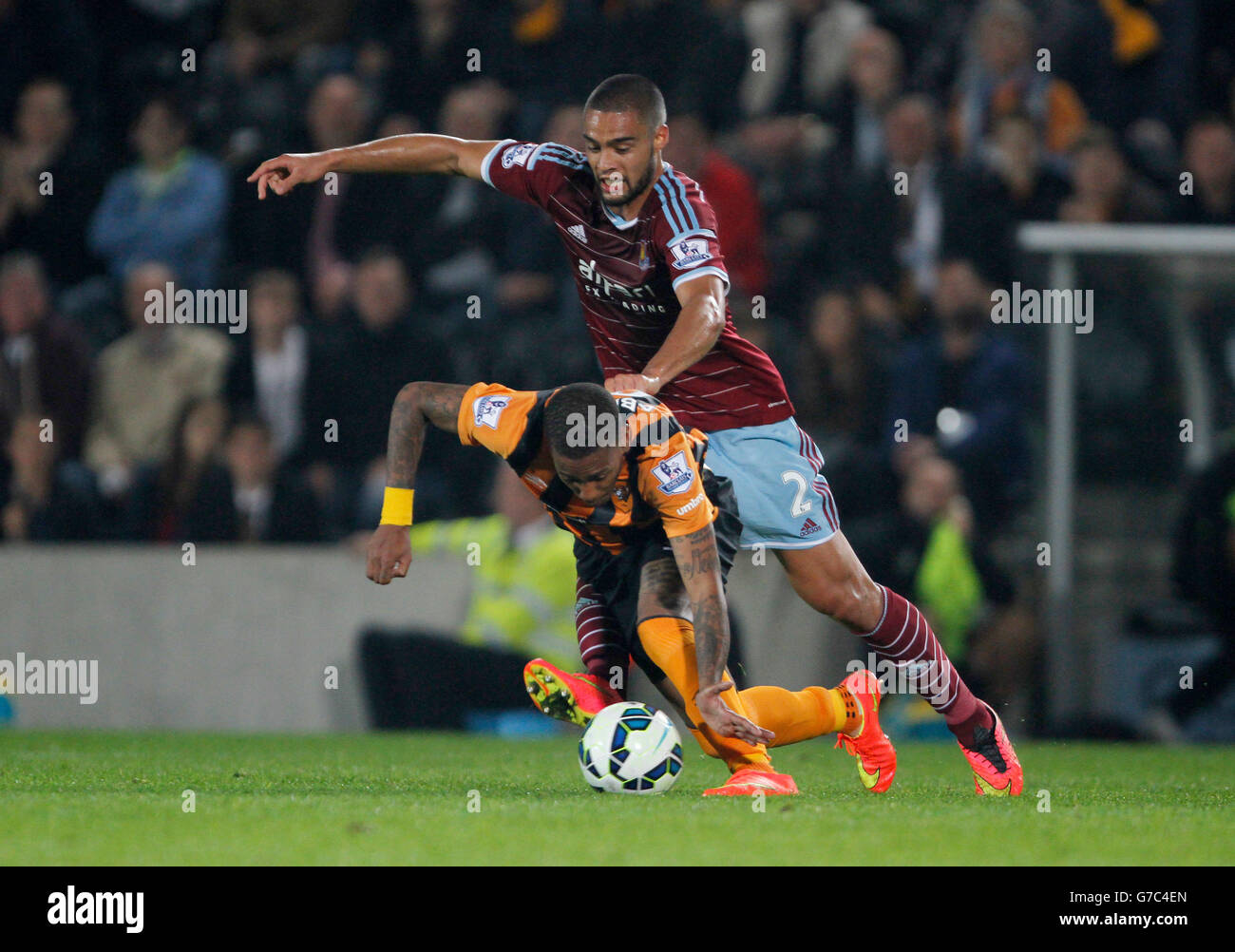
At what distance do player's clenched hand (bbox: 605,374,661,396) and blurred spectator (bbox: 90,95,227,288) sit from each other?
7.07 m

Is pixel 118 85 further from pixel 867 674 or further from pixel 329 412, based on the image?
pixel 867 674

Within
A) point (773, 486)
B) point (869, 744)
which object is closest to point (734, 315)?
point (773, 486)

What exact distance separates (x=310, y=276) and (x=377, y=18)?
8.50ft

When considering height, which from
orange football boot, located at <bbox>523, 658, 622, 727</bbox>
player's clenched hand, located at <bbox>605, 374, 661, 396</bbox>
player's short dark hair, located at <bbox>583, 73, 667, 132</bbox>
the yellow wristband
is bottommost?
orange football boot, located at <bbox>523, 658, 622, 727</bbox>

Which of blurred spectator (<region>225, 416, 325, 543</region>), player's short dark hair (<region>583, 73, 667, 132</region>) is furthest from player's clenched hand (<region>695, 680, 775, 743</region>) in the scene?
blurred spectator (<region>225, 416, 325, 543</region>)

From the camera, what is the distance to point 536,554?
10.0m

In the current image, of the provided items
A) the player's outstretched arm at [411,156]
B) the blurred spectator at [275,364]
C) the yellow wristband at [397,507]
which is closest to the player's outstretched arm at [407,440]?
the yellow wristband at [397,507]

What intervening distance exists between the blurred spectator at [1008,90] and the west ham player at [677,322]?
5.29 m

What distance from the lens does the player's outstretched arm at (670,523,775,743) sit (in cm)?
562

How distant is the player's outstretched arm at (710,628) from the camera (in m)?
5.62

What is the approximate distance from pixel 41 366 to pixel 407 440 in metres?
6.25

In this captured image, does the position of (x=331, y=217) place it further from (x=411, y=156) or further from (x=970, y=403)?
(x=411, y=156)

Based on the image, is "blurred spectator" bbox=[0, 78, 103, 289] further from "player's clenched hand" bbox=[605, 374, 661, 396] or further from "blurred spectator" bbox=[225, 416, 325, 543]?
"player's clenched hand" bbox=[605, 374, 661, 396]
